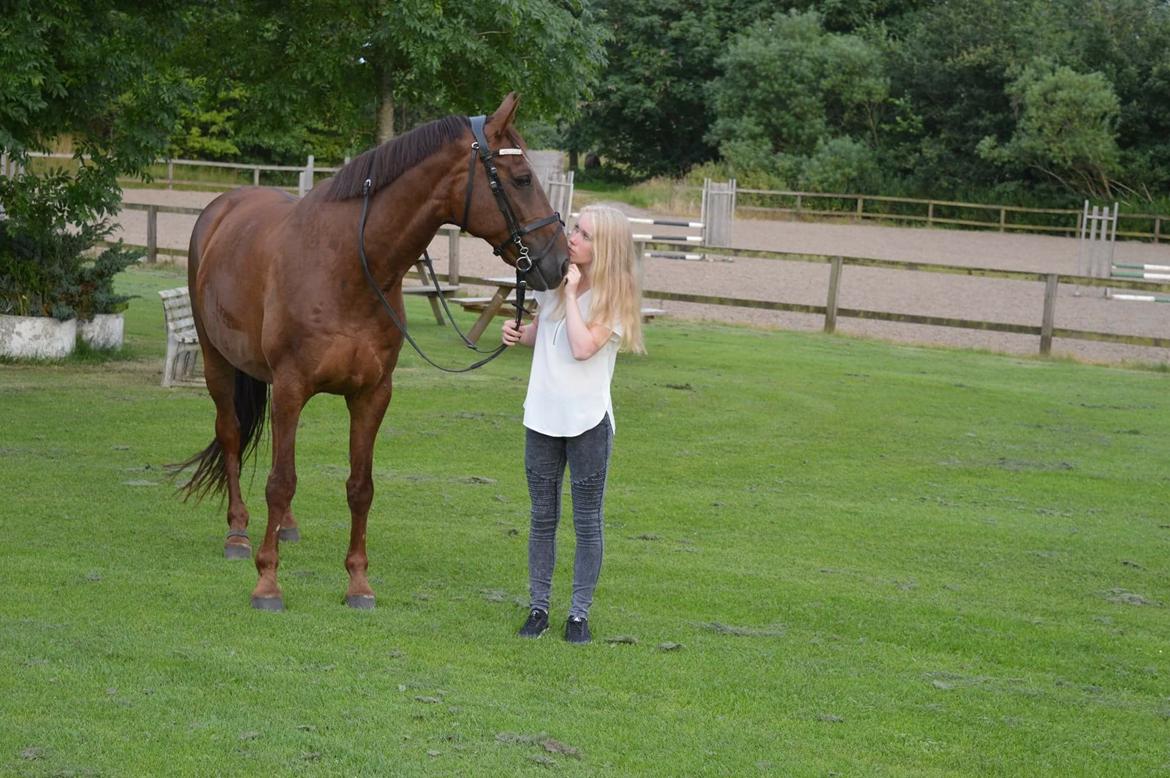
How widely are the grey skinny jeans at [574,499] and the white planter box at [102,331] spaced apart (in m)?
8.66

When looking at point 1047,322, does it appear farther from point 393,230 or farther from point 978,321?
point 393,230

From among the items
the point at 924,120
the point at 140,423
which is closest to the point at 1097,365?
the point at 140,423

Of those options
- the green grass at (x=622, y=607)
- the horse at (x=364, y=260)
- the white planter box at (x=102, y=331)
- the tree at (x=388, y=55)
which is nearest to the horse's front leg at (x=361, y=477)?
the horse at (x=364, y=260)

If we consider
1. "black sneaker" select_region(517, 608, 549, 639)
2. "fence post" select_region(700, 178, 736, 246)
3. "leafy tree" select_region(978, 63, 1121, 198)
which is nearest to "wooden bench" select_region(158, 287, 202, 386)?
"black sneaker" select_region(517, 608, 549, 639)

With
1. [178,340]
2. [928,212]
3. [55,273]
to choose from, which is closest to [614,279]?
[178,340]

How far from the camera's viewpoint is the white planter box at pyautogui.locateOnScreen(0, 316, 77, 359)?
40.3 feet

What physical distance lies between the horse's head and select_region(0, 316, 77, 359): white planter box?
830 centimetres

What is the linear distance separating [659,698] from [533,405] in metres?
1.22

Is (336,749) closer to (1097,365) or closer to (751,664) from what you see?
(751,664)

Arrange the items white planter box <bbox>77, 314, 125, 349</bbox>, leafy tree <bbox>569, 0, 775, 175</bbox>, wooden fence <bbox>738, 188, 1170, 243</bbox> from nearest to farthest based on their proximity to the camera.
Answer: white planter box <bbox>77, 314, 125, 349</bbox> < wooden fence <bbox>738, 188, 1170, 243</bbox> < leafy tree <bbox>569, 0, 775, 175</bbox>

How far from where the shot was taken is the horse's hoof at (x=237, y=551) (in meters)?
6.58

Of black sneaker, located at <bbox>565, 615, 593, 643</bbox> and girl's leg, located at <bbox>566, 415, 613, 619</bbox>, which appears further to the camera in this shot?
black sneaker, located at <bbox>565, 615, 593, 643</bbox>

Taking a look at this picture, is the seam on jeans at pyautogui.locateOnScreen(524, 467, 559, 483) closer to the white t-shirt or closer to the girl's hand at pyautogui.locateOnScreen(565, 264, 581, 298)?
the white t-shirt

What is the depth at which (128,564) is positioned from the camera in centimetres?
621
